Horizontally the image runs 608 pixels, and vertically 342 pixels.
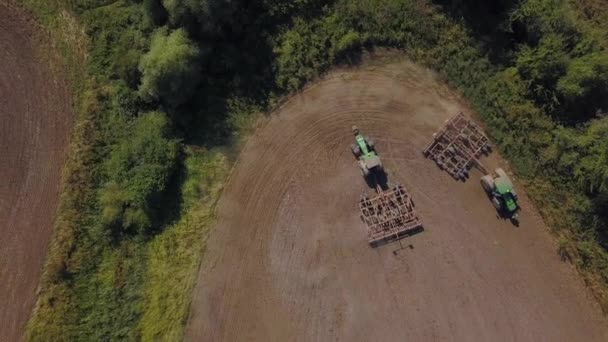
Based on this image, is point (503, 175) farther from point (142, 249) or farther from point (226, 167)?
point (142, 249)

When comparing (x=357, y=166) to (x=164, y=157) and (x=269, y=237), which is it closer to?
(x=269, y=237)

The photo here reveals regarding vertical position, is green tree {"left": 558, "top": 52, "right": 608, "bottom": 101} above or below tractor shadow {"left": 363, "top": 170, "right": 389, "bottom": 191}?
above

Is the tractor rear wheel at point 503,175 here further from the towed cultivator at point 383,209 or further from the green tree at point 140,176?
the green tree at point 140,176

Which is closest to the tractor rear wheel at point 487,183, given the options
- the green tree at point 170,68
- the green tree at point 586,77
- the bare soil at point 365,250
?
the bare soil at point 365,250

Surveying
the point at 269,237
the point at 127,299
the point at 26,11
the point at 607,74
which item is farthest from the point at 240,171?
the point at 607,74

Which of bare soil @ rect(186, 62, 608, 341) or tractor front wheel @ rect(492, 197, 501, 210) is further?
tractor front wheel @ rect(492, 197, 501, 210)

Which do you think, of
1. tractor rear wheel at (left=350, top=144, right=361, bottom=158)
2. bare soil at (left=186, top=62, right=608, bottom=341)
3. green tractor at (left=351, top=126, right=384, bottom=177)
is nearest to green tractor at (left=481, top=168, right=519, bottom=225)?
bare soil at (left=186, top=62, right=608, bottom=341)

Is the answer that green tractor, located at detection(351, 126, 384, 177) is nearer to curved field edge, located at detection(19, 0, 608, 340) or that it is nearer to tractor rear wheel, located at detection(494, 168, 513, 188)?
curved field edge, located at detection(19, 0, 608, 340)
